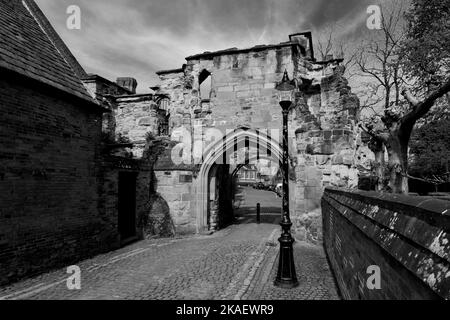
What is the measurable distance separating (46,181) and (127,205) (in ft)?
15.4

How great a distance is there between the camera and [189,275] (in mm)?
7219

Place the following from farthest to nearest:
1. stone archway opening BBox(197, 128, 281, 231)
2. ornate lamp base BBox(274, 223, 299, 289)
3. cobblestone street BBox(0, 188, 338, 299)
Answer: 1. stone archway opening BBox(197, 128, 281, 231)
2. ornate lamp base BBox(274, 223, 299, 289)
3. cobblestone street BBox(0, 188, 338, 299)

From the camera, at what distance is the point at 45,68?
816 cm

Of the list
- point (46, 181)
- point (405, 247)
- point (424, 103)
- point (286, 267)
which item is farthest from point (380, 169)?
point (46, 181)

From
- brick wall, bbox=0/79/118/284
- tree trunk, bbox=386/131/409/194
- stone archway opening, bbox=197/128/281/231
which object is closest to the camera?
tree trunk, bbox=386/131/409/194

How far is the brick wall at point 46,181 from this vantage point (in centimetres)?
661

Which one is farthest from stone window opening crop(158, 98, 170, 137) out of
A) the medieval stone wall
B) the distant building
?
the distant building

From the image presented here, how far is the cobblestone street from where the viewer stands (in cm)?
605

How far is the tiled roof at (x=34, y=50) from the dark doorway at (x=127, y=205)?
3892 mm

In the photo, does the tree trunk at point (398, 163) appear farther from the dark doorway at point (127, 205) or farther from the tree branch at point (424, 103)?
the dark doorway at point (127, 205)

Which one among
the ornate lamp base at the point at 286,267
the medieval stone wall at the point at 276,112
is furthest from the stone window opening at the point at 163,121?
the ornate lamp base at the point at 286,267

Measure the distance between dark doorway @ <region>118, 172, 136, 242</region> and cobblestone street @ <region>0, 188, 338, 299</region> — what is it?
129 cm

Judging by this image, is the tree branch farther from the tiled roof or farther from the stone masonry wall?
the tiled roof
